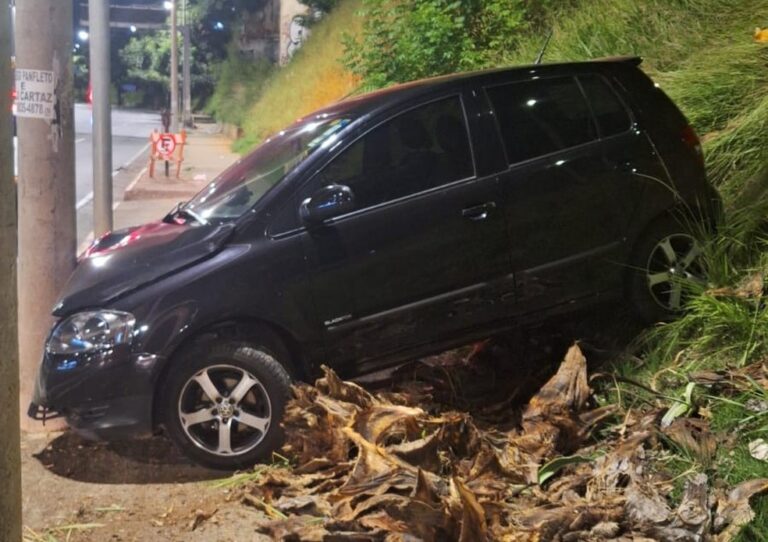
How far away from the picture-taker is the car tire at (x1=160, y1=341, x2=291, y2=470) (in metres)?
4.93

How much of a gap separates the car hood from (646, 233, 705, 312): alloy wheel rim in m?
2.52

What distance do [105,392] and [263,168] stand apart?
5.36ft

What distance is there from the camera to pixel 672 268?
579cm

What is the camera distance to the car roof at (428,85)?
5.52 m

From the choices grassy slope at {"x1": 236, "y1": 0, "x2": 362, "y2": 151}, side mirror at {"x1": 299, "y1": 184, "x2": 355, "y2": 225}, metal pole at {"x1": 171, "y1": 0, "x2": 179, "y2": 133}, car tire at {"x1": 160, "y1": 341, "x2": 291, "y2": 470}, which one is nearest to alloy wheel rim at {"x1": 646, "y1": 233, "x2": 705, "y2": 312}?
side mirror at {"x1": 299, "y1": 184, "x2": 355, "y2": 225}

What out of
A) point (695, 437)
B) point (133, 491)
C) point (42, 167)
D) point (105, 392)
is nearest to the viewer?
point (695, 437)

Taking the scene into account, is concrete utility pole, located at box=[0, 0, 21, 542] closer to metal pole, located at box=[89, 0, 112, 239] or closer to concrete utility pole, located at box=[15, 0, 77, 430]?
concrete utility pole, located at box=[15, 0, 77, 430]

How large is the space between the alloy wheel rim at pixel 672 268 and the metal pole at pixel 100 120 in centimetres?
417

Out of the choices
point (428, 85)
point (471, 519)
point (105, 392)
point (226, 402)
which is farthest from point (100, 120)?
point (471, 519)

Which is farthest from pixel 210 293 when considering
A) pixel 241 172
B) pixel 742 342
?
pixel 742 342

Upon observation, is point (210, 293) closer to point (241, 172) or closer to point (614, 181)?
point (241, 172)

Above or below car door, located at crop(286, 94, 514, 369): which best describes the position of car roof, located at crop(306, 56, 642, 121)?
above

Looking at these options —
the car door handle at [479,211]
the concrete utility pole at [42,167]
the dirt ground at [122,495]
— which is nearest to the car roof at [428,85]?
the car door handle at [479,211]

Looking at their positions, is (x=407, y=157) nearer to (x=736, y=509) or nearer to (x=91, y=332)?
(x=91, y=332)
